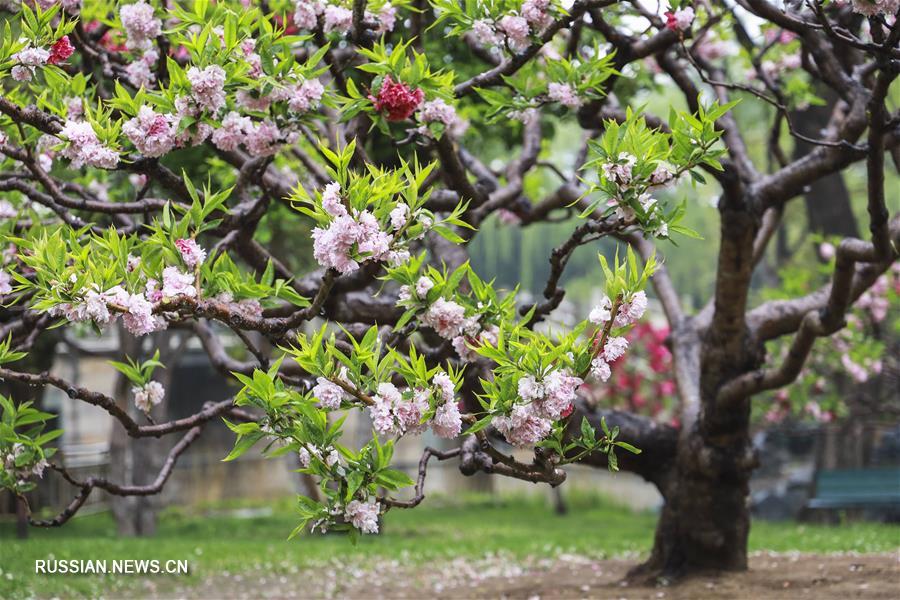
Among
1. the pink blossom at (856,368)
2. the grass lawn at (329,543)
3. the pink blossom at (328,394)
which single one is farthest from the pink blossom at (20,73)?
the pink blossom at (856,368)

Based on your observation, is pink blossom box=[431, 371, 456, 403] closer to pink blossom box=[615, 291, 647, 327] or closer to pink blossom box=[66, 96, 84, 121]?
pink blossom box=[615, 291, 647, 327]

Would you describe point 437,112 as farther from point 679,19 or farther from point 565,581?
point 565,581

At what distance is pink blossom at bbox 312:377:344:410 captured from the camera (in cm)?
303

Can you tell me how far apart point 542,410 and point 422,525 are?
451 inches

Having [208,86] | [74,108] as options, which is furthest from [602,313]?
[74,108]

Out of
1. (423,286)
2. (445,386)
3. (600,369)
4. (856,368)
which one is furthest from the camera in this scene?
(856,368)

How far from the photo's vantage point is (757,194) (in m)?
5.82

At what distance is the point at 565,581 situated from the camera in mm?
7020

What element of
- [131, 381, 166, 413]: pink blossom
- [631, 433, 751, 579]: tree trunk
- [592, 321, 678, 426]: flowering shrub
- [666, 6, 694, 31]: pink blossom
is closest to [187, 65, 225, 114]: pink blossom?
[131, 381, 166, 413]: pink blossom

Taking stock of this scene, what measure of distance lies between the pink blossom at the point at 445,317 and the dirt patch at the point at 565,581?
117 inches

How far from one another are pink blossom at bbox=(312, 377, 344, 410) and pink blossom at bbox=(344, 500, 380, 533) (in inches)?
13.0

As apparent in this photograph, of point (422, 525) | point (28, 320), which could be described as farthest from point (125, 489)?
point (422, 525)

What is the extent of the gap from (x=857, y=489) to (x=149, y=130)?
37.0 ft

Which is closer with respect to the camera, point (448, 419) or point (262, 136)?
point (448, 419)
